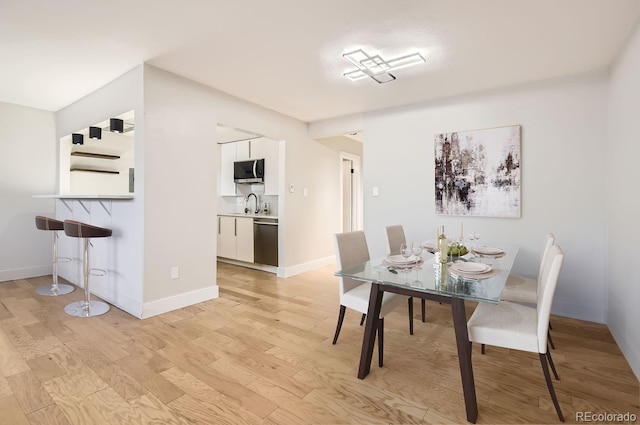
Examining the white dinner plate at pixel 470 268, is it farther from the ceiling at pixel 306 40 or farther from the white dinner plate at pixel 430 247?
the ceiling at pixel 306 40

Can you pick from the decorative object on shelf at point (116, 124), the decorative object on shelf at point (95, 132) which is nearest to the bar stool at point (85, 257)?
the decorative object on shelf at point (116, 124)

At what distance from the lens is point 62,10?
2.14 m

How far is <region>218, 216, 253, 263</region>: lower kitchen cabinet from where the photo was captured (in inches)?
206

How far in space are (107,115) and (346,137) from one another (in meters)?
3.67

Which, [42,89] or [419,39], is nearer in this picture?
[419,39]

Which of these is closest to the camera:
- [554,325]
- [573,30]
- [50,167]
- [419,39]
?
[573,30]

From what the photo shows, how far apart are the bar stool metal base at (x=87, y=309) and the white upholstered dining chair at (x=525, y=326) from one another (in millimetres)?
3340

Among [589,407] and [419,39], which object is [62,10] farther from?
[589,407]

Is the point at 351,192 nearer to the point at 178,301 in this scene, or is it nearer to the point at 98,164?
the point at 178,301

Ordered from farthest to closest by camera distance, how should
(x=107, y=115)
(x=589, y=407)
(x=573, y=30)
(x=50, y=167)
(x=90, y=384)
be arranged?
1. (x=50, y=167)
2. (x=107, y=115)
3. (x=573, y=30)
4. (x=90, y=384)
5. (x=589, y=407)

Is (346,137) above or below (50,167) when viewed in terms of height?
above

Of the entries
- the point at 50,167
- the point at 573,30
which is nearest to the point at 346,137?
the point at 573,30

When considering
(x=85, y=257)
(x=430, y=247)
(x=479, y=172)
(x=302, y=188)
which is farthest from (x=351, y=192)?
(x=85, y=257)

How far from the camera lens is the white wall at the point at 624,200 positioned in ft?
7.13
